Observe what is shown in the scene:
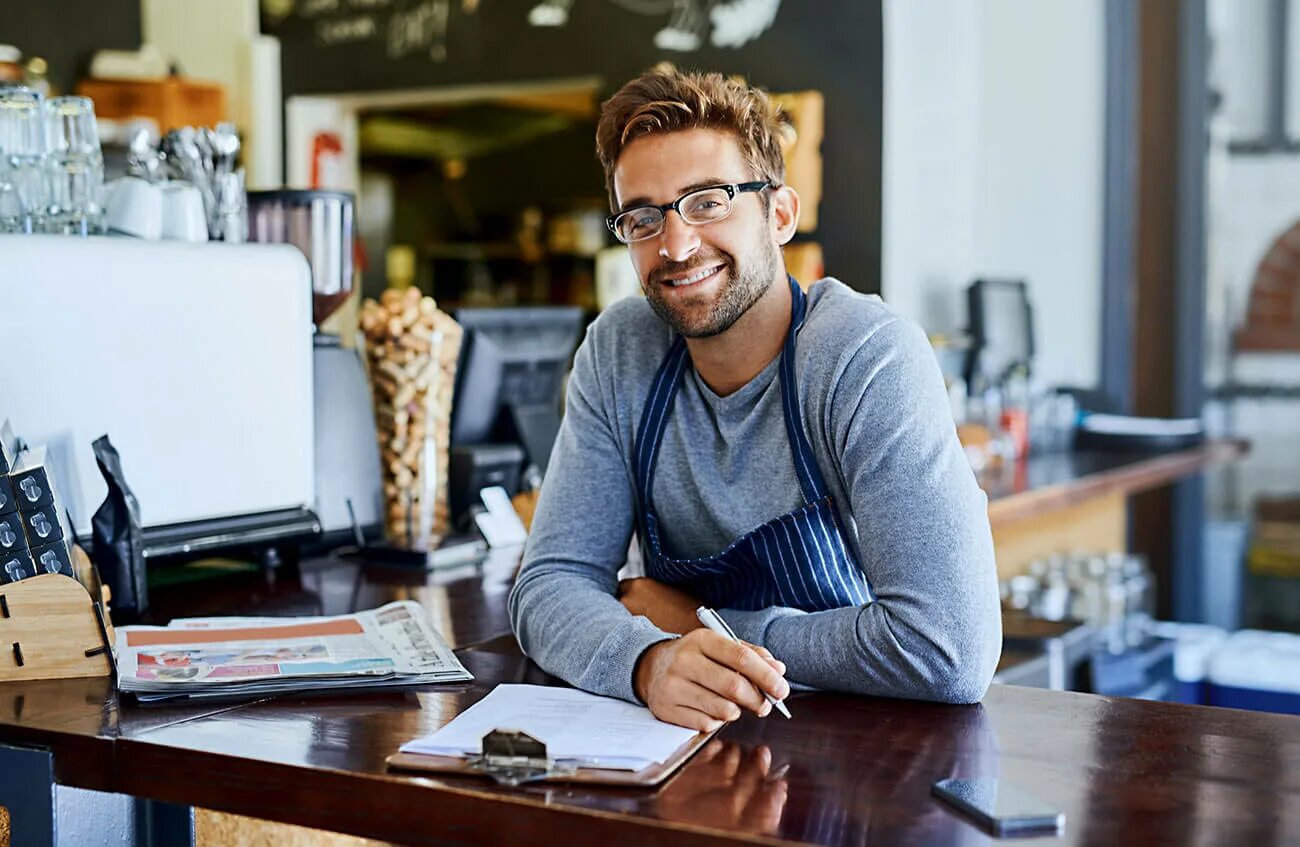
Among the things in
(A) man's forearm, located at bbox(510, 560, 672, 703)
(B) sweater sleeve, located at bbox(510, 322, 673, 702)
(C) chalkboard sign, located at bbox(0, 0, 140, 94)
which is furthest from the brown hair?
(C) chalkboard sign, located at bbox(0, 0, 140, 94)

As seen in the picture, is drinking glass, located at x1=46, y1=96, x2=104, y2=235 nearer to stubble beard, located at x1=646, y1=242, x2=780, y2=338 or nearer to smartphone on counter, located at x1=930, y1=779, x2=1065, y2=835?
stubble beard, located at x1=646, y1=242, x2=780, y2=338

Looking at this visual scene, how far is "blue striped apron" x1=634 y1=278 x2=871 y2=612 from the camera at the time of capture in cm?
161

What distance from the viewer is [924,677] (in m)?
1.44

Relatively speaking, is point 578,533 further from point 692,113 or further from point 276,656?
point 692,113

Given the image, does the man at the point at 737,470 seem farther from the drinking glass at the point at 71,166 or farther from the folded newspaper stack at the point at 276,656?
the drinking glass at the point at 71,166

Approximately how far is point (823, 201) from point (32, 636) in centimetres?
320

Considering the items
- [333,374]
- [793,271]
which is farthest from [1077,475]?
[333,374]

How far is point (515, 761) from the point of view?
1.20 m

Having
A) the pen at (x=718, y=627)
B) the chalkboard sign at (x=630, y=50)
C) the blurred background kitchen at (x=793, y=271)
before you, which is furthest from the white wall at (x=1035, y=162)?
the pen at (x=718, y=627)

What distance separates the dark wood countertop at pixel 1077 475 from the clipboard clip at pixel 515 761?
2058mm

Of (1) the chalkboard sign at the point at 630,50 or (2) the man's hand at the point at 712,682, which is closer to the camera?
→ (2) the man's hand at the point at 712,682

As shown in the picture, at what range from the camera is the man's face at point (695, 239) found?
5.33 feet

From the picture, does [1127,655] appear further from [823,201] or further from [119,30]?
[119,30]

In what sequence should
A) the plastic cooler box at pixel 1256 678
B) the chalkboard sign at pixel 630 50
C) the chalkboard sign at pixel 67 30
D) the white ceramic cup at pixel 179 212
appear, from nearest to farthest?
the white ceramic cup at pixel 179 212 < the plastic cooler box at pixel 1256 678 < the chalkboard sign at pixel 630 50 < the chalkboard sign at pixel 67 30
